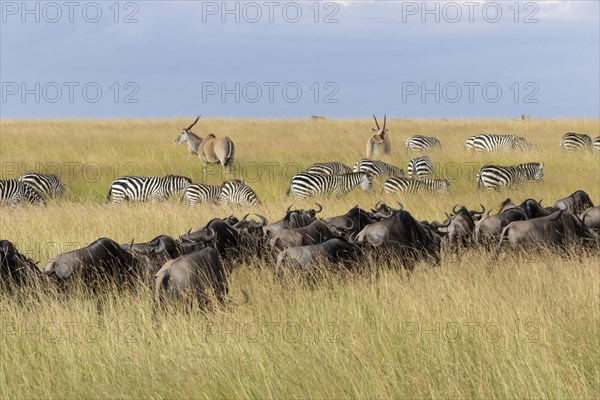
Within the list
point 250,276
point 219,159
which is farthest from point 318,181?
point 250,276

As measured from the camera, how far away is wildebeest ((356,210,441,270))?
8977mm

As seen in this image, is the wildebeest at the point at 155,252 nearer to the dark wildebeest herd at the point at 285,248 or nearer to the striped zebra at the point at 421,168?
the dark wildebeest herd at the point at 285,248

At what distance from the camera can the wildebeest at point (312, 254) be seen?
8078 mm

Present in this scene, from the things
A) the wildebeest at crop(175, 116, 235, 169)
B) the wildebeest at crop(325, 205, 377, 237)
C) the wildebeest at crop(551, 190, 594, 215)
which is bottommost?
the wildebeest at crop(325, 205, 377, 237)

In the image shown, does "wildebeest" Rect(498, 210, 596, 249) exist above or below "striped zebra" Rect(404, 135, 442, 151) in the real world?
below

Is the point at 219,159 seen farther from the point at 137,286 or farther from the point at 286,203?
the point at 137,286

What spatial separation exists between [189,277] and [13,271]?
2.03 m

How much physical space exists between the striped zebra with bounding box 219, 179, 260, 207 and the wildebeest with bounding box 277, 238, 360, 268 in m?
8.94

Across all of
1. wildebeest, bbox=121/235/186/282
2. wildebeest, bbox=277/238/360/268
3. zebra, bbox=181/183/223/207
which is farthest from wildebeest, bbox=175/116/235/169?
wildebeest, bbox=277/238/360/268

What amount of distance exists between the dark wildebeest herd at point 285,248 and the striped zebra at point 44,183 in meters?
11.7

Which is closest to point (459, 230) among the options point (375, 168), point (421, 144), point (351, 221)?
point (351, 221)

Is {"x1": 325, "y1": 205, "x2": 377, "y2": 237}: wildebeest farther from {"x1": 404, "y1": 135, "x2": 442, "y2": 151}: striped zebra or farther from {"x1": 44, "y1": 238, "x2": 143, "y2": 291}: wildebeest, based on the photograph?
{"x1": 404, "y1": 135, "x2": 442, "y2": 151}: striped zebra

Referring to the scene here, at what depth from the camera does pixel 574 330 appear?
21.7 feet

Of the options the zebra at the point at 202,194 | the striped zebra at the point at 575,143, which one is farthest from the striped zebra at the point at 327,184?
the striped zebra at the point at 575,143
